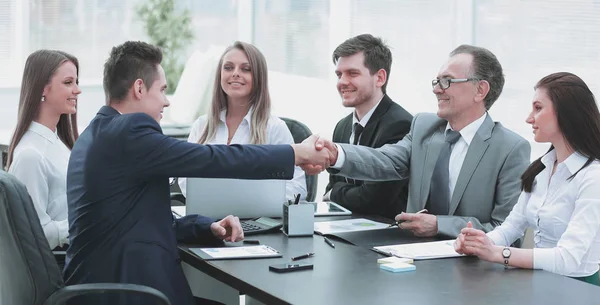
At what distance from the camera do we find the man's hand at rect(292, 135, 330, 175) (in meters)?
3.00

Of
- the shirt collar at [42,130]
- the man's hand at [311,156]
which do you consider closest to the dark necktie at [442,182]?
the man's hand at [311,156]

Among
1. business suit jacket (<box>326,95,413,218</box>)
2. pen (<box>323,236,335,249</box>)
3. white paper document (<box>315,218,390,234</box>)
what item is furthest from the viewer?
business suit jacket (<box>326,95,413,218</box>)

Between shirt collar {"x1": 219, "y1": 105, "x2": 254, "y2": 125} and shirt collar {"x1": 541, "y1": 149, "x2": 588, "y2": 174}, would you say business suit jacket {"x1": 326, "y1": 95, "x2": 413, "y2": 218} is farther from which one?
shirt collar {"x1": 541, "y1": 149, "x2": 588, "y2": 174}

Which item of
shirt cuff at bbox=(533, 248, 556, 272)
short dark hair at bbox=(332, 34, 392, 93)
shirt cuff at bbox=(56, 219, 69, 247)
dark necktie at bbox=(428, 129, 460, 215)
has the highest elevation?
short dark hair at bbox=(332, 34, 392, 93)

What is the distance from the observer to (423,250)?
2742mm

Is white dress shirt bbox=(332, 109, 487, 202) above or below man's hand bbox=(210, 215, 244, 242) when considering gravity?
above

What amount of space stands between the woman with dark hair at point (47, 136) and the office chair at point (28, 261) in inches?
26.7

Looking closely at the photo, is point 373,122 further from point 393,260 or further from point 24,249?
point 24,249

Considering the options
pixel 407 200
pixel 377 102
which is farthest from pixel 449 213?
pixel 377 102

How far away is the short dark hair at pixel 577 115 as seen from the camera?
9.05 feet

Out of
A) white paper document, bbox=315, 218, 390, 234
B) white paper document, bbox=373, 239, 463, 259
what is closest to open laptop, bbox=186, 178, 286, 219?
white paper document, bbox=315, 218, 390, 234

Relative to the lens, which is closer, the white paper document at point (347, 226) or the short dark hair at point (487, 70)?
the white paper document at point (347, 226)

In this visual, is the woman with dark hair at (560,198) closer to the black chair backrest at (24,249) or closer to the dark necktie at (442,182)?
the dark necktie at (442,182)

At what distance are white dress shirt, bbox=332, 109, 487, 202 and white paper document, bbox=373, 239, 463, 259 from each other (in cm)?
52
